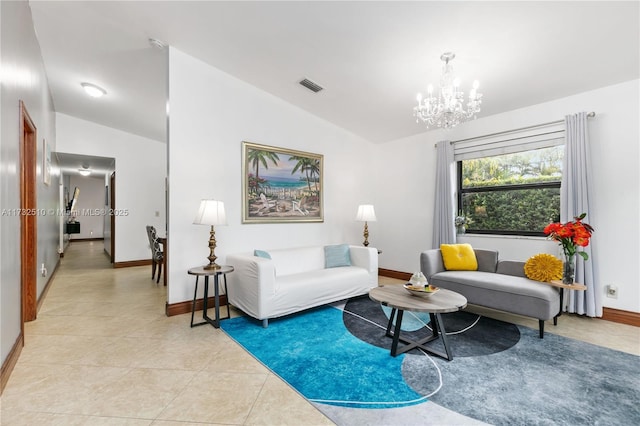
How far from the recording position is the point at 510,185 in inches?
161

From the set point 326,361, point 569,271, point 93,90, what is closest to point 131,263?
point 93,90

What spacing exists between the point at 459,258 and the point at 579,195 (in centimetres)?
145

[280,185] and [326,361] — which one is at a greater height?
[280,185]

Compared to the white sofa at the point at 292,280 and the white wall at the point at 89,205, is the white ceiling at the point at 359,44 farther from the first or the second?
the white wall at the point at 89,205

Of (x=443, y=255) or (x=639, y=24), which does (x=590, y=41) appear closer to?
(x=639, y=24)

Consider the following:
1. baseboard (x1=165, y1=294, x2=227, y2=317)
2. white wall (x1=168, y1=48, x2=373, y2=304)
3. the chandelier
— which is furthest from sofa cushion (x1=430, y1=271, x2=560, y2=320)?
baseboard (x1=165, y1=294, x2=227, y2=317)

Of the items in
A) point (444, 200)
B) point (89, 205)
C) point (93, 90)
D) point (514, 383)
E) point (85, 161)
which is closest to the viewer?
point (514, 383)

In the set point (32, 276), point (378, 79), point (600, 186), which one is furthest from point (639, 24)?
point (32, 276)

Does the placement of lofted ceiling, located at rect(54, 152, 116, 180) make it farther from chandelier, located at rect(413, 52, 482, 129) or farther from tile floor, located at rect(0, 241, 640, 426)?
chandelier, located at rect(413, 52, 482, 129)

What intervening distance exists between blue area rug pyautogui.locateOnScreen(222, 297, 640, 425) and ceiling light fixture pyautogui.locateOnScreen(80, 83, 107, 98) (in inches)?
159

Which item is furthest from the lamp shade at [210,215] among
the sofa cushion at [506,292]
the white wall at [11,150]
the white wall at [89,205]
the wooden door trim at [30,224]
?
the white wall at [89,205]

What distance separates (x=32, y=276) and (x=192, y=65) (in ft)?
9.93

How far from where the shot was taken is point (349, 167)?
5312mm

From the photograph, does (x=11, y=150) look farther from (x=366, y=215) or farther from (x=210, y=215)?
(x=366, y=215)
